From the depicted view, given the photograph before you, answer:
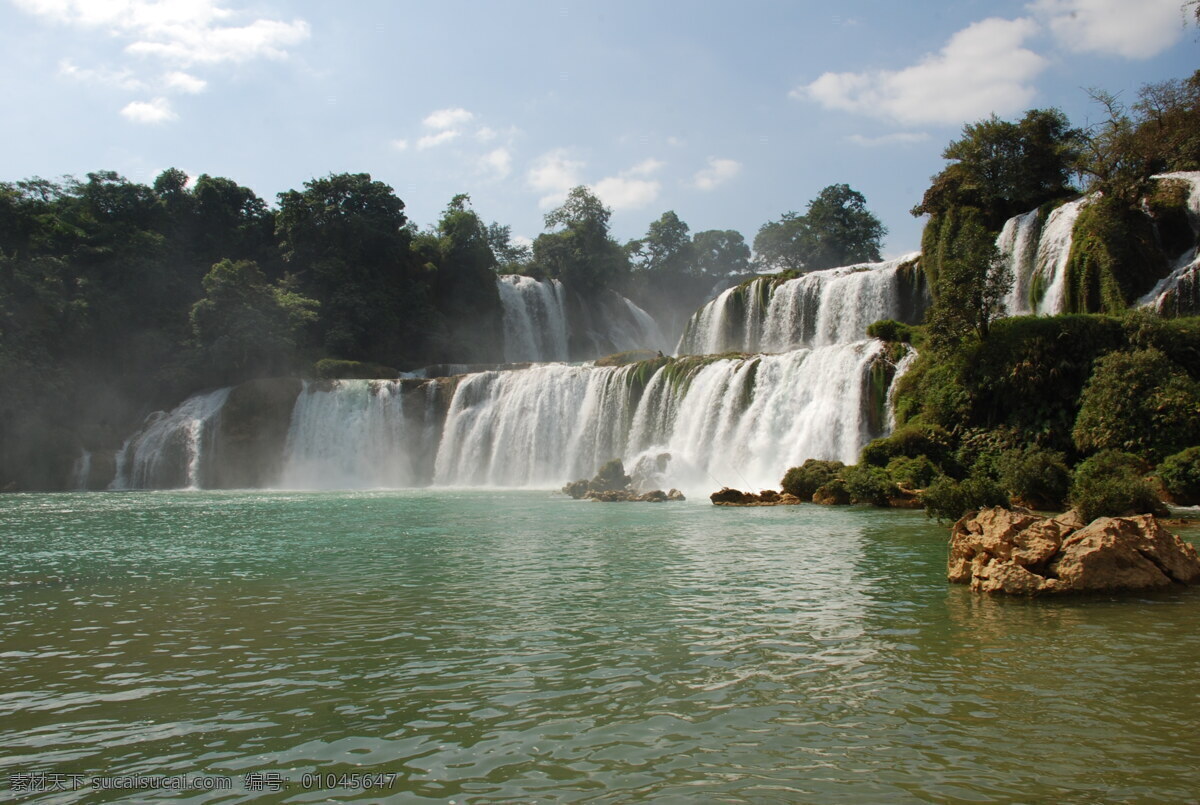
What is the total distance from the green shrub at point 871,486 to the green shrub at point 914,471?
289 mm

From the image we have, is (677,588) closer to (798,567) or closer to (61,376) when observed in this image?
(798,567)

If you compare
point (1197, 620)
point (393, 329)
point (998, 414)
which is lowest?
point (1197, 620)

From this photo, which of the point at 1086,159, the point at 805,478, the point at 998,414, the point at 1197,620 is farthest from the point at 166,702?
the point at 1086,159

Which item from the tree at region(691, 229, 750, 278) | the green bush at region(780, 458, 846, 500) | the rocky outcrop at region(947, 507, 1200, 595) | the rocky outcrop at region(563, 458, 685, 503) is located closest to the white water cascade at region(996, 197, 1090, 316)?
the green bush at region(780, 458, 846, 500)

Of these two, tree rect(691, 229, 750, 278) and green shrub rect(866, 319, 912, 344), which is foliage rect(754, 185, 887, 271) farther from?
green shrub rect(866, 319, 912, 344)

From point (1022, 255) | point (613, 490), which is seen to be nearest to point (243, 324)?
point (613, 490)

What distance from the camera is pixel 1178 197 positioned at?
1083 inches

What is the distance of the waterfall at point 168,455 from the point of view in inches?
1630

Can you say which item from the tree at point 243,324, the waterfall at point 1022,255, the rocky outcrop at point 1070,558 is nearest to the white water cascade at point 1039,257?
the waterfall at point 1022,255

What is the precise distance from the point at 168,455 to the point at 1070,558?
4248cm

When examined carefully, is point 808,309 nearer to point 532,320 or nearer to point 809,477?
point 809,477

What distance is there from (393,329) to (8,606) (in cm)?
4441

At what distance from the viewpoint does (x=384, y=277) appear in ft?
180

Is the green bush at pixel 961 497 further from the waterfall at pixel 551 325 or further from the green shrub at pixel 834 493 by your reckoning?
the waterfall at pixel 551 325
